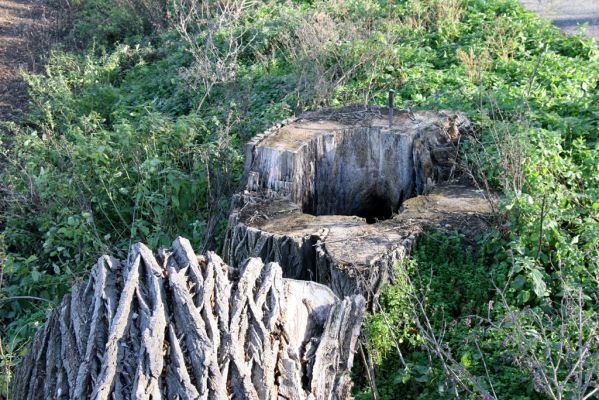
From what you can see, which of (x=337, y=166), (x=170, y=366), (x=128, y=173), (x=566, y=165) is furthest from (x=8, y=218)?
(x=566, y=165)

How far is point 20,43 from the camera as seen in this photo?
11633 millimetres

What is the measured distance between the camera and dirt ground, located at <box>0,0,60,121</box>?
389 inches

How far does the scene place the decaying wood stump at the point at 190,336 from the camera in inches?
130

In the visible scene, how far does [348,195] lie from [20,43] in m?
7.88

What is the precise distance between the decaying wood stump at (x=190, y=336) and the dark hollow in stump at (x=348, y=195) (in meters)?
0.74

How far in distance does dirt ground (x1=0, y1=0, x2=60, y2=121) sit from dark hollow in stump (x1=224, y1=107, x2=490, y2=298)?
498 cm

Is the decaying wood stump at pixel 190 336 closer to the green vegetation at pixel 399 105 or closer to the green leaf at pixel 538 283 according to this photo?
the green vegetation at pixel 399 105

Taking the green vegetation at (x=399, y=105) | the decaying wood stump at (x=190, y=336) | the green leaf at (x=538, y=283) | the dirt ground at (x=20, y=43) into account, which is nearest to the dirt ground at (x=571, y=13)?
the green vegetation at (x=399, y=105)

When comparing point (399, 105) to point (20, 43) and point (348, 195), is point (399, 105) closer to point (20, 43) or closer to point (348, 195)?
point (348, 195)

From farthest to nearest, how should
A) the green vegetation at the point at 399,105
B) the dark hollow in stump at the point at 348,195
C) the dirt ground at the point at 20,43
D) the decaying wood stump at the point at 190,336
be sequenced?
the dirt ground at the point at 20,43 < the dark hollow in stump at the point at 348,195 < the green vegetation at the point at 399,105 < the decaying wood stump at the point at 190,336

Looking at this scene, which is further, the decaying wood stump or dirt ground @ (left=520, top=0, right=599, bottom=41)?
dirt ground @ (left=520, top=0, right=599, bottom=41)

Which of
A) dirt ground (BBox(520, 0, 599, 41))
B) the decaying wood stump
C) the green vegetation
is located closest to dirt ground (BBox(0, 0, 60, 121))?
the green vegetation

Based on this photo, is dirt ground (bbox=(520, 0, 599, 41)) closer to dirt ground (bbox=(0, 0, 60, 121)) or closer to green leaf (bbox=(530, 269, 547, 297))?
green leaf (bbox=(530, 269, 547, 297))

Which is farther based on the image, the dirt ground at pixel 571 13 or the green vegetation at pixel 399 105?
the dirt ground at pixel 571 13
